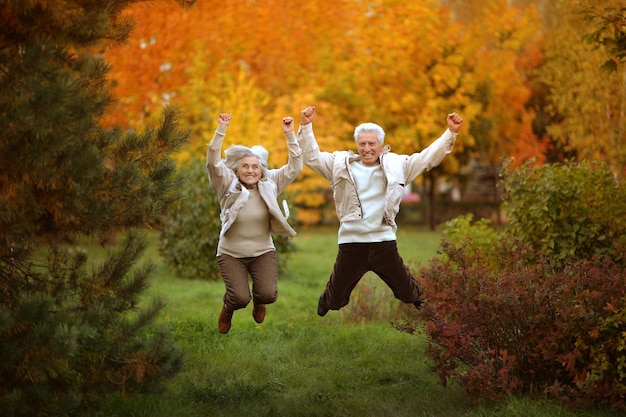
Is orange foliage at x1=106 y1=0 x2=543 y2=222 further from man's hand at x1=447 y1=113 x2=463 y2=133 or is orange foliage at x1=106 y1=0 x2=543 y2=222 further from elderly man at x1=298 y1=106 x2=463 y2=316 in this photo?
man's hand at x1=447 y1=113 x2=463 y2=133

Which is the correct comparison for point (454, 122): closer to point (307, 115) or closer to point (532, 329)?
point (307, 115)

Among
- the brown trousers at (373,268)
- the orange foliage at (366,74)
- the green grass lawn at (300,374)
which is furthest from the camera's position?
the orange foliage at (366,74)

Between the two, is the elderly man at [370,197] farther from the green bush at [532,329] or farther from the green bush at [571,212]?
the green bush at [571,212]

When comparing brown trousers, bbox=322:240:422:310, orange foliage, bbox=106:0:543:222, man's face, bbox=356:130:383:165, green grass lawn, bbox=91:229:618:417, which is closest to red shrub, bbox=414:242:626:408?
green grass lawn, bbox=91:229:618:417

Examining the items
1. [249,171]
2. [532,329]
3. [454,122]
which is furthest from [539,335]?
[249,171]

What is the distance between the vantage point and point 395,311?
10.1 meters

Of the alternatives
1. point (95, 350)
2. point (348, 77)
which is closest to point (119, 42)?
point (95, 350)

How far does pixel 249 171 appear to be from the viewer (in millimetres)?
7371

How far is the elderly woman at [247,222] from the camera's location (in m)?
7.28

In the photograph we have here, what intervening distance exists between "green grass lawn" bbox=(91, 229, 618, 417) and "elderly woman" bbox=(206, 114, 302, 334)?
643 mm

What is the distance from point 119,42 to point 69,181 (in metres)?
1.09

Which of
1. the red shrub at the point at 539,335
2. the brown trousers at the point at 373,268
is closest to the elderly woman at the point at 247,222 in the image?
the brown trousers at the point at 373,268

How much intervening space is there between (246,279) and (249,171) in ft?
3.12

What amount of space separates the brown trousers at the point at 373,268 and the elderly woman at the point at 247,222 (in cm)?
53
